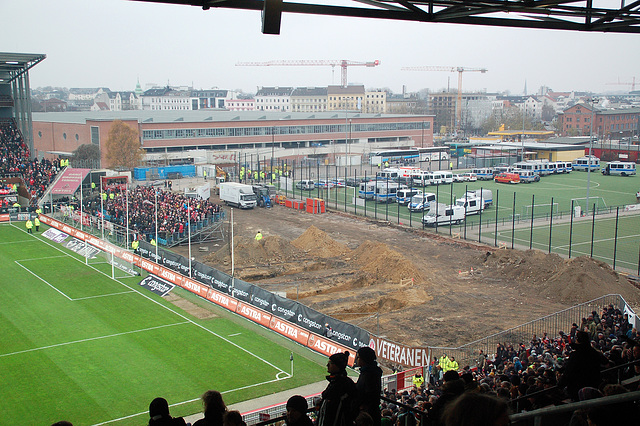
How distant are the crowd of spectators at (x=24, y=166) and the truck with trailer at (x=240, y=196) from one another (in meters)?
17.2

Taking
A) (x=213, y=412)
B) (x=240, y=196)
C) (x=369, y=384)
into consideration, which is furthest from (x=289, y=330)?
(x=240, y=196)

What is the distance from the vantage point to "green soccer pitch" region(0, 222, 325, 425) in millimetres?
19031

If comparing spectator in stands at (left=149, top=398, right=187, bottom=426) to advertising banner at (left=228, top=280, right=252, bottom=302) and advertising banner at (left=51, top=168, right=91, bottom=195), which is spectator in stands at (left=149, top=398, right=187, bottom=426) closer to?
advertising banner at (left=228, top=280, right=252, bottom=302)

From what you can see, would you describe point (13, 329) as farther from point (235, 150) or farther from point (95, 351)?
point (235, 150)

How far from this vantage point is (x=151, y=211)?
44344 millimetres

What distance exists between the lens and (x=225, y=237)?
43.8 meters

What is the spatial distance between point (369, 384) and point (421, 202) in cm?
4715

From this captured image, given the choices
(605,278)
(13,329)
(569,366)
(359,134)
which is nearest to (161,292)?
(13,329)

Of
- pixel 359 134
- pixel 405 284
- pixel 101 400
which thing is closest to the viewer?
pixel 101 400

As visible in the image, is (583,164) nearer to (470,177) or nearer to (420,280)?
(470,177)

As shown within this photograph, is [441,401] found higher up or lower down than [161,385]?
higher up

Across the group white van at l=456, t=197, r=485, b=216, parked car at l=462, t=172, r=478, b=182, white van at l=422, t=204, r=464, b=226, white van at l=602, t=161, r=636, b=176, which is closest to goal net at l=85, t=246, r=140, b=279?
white van at l=422, t=204, r=464, b=226

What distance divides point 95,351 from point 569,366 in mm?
20009

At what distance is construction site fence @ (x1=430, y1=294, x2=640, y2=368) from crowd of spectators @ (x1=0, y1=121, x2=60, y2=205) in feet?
150
